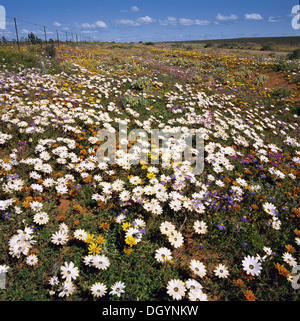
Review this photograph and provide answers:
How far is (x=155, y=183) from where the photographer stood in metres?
3.81

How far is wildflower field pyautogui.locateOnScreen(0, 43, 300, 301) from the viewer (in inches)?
97.9

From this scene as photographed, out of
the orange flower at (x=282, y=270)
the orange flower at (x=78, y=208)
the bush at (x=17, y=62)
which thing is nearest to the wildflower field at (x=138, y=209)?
the orange flower at (x=282, y=270)

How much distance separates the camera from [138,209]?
11.4 ft

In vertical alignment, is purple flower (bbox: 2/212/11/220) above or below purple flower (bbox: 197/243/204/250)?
above

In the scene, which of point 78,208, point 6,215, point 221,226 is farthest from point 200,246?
point 6,215

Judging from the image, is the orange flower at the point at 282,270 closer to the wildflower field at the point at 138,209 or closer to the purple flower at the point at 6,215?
the wildflower field at the point at 138,209

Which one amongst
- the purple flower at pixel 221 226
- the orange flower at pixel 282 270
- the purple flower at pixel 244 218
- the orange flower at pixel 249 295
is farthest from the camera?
the purple flower at pixel 244 218

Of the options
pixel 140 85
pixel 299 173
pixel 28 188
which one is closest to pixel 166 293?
pixel 28 188

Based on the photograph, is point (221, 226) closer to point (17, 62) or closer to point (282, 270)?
point (282, 270)

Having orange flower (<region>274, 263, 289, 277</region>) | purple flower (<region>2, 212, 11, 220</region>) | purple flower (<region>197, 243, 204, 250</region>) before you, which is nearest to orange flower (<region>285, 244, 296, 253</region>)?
orange flower (<region>274, 263, 289, 277</region>)

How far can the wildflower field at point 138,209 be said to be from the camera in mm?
2486

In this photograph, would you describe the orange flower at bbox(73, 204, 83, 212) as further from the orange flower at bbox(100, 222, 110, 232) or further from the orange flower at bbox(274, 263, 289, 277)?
the orange flower at bbox(274, 263, 289, 277)
